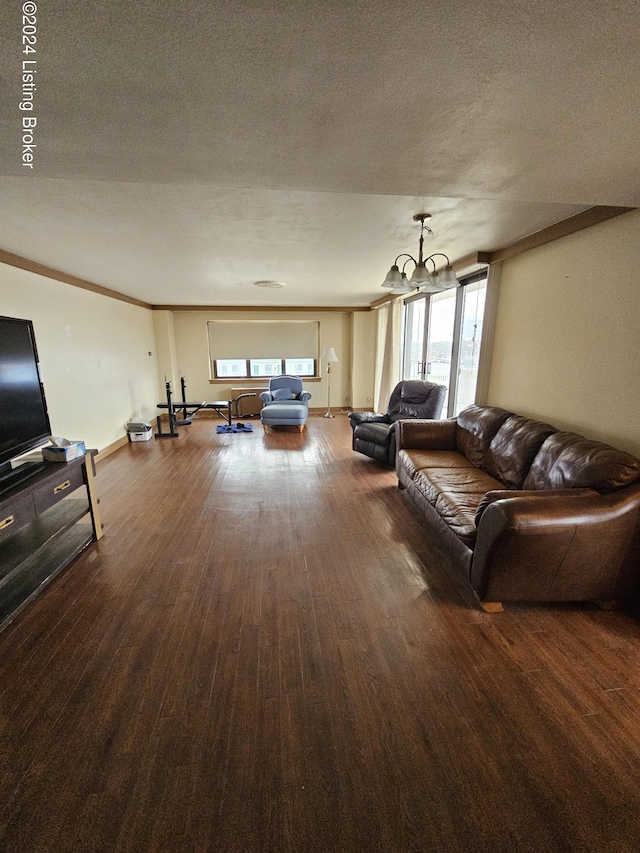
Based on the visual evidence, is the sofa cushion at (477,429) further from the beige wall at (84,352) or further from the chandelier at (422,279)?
the beige wall at (84,352)

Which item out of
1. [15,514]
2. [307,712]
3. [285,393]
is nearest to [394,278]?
[307,712]

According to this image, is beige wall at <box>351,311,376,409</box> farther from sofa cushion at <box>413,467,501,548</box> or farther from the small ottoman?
sofa cushion at <box>413,467,501,548</box>

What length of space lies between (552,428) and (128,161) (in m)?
2.92

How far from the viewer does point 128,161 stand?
1.36m

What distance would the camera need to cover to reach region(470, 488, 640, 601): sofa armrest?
1.66 meters

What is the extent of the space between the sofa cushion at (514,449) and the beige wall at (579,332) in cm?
22

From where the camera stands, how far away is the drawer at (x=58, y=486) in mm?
2018

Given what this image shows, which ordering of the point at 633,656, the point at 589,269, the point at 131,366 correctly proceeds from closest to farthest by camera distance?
the point at 633,656 < the point at 589,269 < the point at 131,366

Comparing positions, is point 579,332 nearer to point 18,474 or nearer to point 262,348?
point 18,474

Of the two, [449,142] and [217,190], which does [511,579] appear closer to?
[449,142]

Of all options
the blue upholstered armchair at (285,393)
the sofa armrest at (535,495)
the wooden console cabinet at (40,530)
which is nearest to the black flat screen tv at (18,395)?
the wooden console cabinet at (40,530)

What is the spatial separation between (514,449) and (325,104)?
2.41 meters

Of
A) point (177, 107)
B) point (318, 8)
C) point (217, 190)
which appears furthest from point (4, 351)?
point (318, 8)

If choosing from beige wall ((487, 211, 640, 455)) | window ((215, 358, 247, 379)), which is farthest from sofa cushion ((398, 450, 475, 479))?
window ((215, 358, 247, 379))
